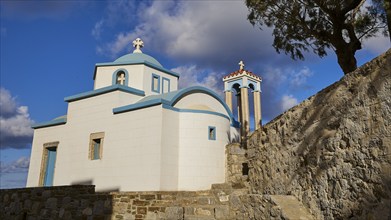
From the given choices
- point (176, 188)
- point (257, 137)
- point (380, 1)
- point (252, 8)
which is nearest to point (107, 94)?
point (176, 188)

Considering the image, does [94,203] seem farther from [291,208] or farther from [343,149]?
[343,149]

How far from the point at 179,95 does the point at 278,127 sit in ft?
22.3

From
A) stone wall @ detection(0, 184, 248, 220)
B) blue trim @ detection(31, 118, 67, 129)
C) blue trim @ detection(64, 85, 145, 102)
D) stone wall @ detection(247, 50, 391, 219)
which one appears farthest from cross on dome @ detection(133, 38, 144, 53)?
stone wall @ detection(247, 50, 391, 219)

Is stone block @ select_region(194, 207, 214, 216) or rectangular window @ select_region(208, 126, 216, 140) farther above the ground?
rectangular window @ select_region(208, 126, 216, 140)

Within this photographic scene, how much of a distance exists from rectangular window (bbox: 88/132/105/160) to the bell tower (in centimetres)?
648

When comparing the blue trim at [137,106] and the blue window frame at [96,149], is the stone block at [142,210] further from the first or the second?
the blue window frame at [96,149]

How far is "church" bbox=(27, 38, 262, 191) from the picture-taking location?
33.7 ft

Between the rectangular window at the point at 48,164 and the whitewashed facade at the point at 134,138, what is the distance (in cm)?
4

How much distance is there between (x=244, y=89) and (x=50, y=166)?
9717mm

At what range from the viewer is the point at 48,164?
44.2 ft

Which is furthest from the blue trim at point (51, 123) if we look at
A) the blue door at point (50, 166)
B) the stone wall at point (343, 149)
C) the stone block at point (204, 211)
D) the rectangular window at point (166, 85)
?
the stone wall at point (343, 149)

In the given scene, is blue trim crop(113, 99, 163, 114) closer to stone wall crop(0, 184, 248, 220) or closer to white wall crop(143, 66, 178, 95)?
white wall crop(143, 66, 178, 95)

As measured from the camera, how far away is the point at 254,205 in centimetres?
407

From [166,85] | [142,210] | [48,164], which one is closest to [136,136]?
[142,210]
